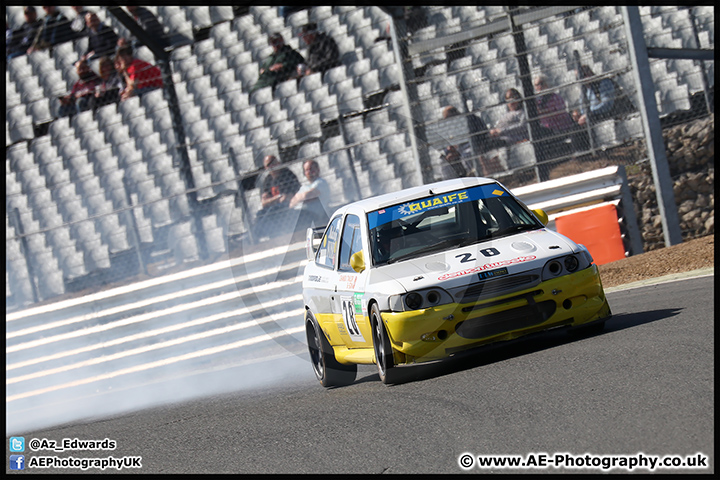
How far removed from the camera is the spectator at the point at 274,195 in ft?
42.7

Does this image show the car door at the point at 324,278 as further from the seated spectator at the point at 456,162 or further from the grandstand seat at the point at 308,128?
the grandstand seat at the point at 308,128

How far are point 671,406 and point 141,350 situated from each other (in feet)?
29.3

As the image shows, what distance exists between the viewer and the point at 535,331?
20.3 ft

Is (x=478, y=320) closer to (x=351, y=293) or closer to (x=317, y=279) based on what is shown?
(x=351, y=293)

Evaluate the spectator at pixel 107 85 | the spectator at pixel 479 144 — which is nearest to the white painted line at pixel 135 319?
the spectator at pixel 479 144

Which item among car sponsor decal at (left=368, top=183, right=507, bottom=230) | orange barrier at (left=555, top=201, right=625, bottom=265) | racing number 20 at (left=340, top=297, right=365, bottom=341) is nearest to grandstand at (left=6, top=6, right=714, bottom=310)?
orange barrier at (left=555, top=201, right=625, bottom=265)

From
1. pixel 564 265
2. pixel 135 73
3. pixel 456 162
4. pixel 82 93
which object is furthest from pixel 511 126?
pixel 82 93

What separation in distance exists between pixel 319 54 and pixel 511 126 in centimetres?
450

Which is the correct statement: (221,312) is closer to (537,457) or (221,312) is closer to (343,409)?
(343,409)

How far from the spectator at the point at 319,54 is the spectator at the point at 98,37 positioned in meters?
4.38

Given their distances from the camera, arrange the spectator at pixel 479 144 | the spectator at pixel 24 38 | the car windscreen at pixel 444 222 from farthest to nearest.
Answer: the spectator at pixel 24 38 < the spectator at pixel 479 144 < the car windscreen at pixel 444 222

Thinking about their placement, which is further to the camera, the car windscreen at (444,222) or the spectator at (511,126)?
the spectator at (511,126)

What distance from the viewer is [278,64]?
15.9m

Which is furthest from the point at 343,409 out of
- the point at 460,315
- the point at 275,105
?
the point at 275,105
